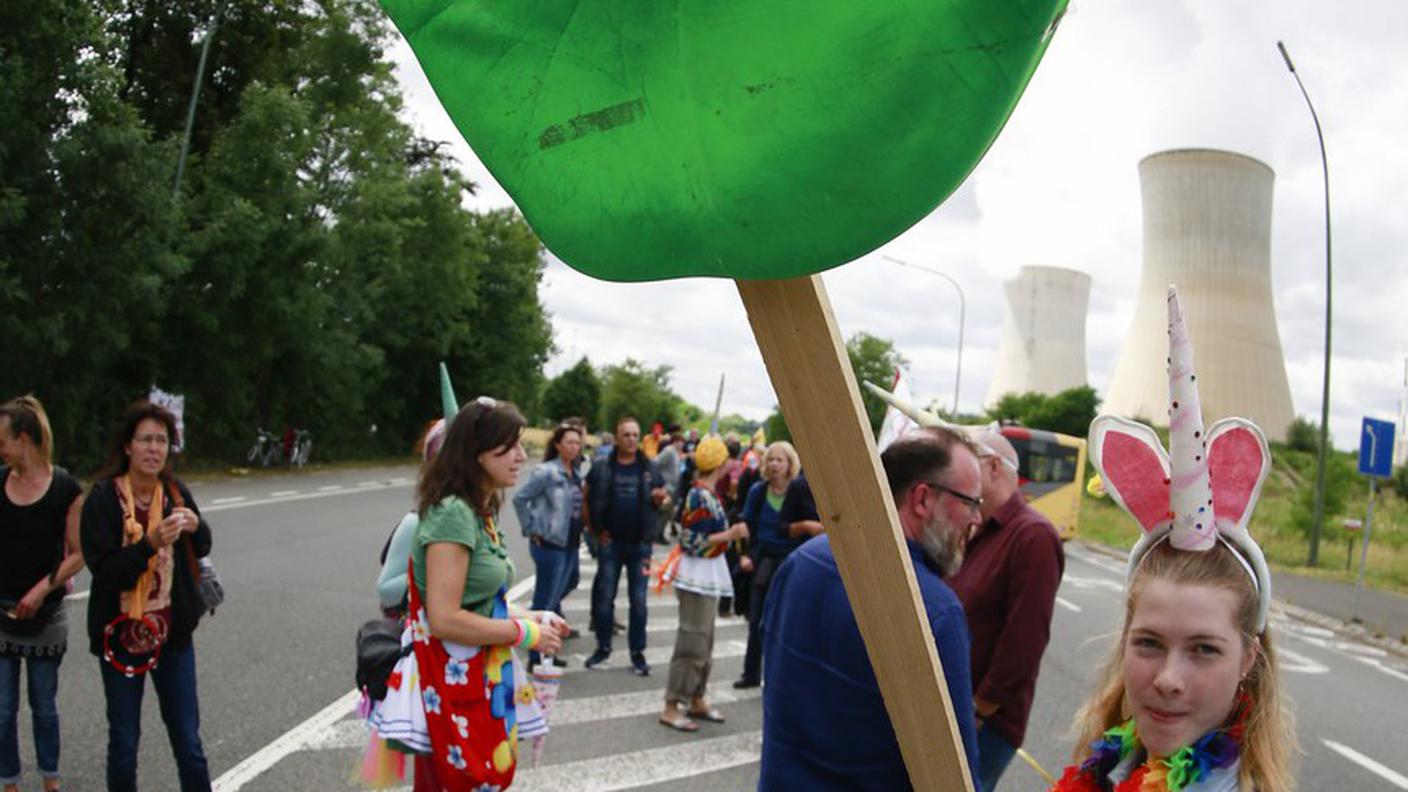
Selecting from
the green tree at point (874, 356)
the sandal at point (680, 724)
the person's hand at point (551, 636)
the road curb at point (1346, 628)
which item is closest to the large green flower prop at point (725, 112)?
the person's hand at point (551, 636)

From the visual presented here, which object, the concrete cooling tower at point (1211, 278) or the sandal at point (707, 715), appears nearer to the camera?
the sandal at point (707, 715)

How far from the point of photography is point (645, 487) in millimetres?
7320

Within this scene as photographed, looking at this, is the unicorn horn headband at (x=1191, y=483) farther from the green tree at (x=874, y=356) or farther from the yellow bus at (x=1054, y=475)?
the green tree at (x=874, y=356)

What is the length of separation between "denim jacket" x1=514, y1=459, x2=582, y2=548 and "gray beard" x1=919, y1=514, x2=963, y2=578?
4918 mm

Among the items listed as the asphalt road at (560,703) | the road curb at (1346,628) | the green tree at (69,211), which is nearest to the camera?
the asphalt road at (560,703)

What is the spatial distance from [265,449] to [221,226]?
340 inches

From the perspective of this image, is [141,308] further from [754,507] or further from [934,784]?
[934,784]

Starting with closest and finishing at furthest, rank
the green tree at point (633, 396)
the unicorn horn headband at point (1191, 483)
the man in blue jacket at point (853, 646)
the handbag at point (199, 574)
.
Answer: the unicorn horn headband at point (1191, 483) → the man in blue jacket at point (853, 646) → the handbag at point (199, 574) → the green tree at point (633, 396)

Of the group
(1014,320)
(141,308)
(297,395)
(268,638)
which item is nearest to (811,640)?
(268,638)

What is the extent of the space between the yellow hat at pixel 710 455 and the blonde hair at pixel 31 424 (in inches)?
154

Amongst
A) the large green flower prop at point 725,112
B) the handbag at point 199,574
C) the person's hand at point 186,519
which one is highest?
the large green flower prop at point 725,112

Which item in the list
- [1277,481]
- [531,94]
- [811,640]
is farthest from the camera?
[1277,481]

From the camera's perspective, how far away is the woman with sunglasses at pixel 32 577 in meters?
3.87

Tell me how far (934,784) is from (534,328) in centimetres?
4210
